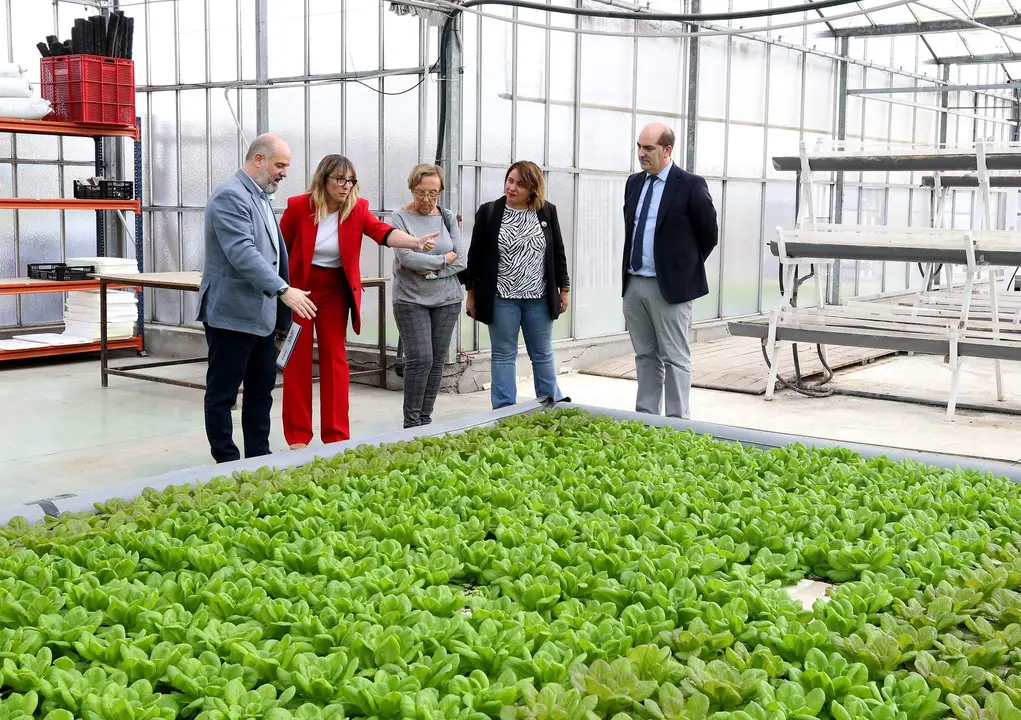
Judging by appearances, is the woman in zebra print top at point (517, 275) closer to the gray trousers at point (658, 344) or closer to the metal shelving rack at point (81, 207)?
the gray trousers at point (658, 344)

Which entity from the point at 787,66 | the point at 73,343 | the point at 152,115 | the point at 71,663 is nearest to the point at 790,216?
the point at 787,66

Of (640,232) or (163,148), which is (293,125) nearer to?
(163,148)

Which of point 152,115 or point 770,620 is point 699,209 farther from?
point 152,115

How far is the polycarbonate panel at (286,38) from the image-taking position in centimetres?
788

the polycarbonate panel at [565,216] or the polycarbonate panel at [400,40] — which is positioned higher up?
the polycarbonate panel at [400,40]

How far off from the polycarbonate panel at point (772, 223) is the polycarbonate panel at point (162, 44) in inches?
213

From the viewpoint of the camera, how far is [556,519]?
2.91 meters

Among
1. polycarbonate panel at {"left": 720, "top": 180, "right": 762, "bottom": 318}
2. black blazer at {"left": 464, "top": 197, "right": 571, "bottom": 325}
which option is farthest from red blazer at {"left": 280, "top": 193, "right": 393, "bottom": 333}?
polycarbonate panel at {"left": 720, "top": 180, "right": 762, "bottom": 318}

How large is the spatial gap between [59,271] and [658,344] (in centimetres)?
475

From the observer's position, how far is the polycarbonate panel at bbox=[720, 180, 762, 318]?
1010 centimetres

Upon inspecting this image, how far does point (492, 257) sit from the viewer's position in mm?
5273

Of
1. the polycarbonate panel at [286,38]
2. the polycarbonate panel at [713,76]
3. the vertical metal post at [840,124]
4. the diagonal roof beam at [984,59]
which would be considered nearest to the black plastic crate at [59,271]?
the polycarbonate panel at [286,38]

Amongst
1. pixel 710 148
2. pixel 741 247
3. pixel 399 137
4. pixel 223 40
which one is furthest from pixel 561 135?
pixel 741 247

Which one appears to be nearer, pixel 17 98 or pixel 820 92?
pixel 17 98
